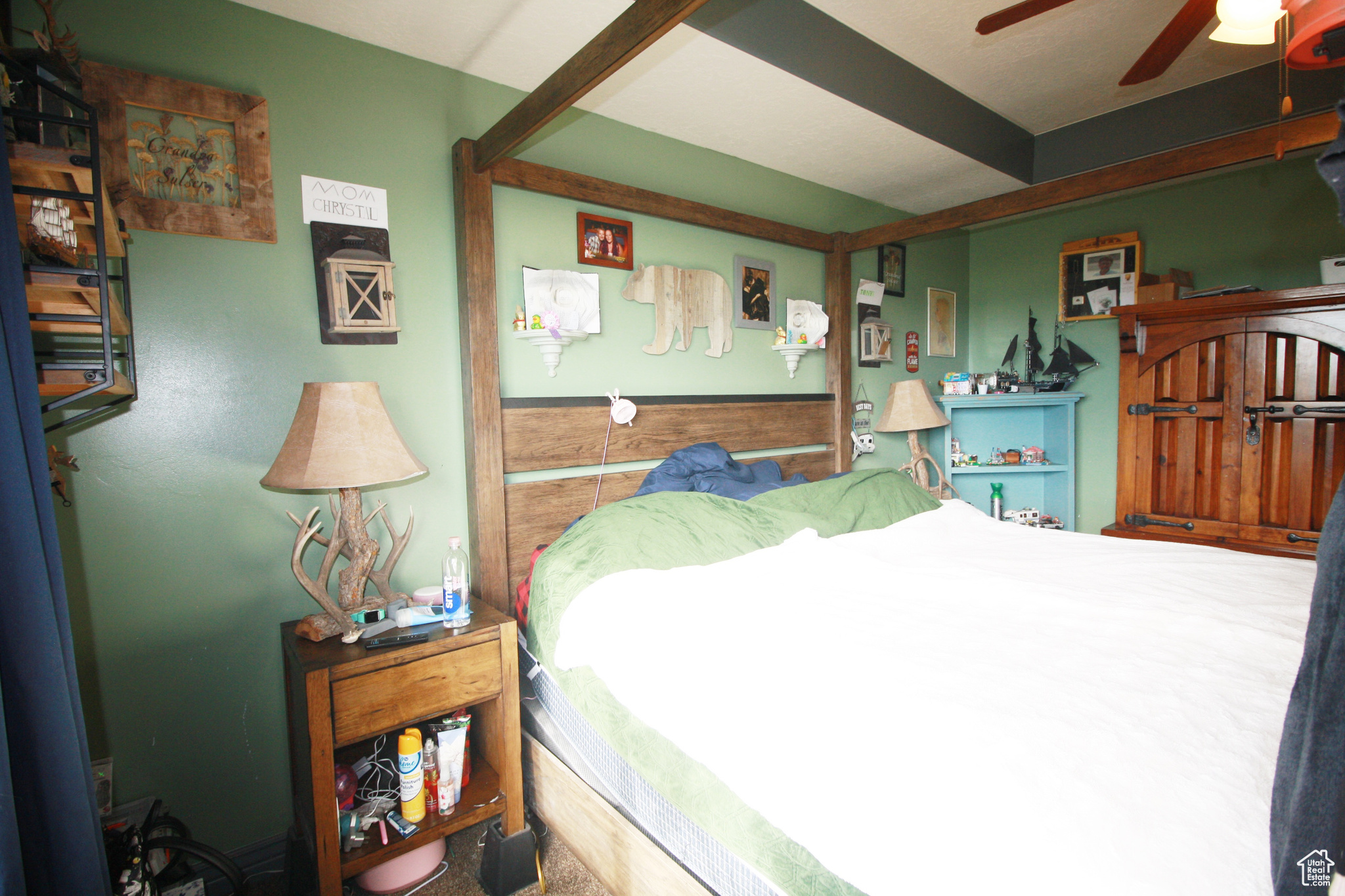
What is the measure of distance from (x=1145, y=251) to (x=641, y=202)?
3080 millimetres

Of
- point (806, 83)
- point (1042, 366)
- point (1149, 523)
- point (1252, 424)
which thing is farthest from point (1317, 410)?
point (806, 83)

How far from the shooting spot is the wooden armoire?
8.04ft

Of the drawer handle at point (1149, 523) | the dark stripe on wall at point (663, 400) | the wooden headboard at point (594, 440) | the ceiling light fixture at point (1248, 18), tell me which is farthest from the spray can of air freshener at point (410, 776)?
the drawer handle at point (1149, 523)

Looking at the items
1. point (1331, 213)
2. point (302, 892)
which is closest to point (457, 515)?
point (302, 892)

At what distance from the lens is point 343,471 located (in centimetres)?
150

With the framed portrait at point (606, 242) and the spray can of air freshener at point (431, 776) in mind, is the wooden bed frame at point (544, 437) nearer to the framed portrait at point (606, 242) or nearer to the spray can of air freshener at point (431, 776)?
the framed portrait at point (606, 242)

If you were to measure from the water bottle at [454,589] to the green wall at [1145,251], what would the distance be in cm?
363

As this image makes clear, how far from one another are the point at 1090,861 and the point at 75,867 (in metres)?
1.39

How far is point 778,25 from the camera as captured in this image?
204 cm

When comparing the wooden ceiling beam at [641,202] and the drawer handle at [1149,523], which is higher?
the wooden ceiling beam at [641,202]

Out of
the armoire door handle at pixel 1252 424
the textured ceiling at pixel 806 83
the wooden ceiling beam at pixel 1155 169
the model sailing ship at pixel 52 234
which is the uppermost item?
the textured ceiling at pixel 806 83

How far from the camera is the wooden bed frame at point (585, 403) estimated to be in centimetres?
139

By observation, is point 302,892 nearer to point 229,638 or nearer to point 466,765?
point 466,765

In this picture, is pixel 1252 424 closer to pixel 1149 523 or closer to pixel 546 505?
pixel 1149 523
